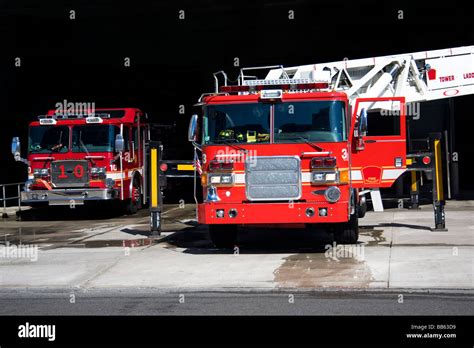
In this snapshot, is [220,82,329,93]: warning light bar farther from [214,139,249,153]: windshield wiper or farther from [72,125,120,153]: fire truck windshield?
[72,125,120,153]: fire truck windshield

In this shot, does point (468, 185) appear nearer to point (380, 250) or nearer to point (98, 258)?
point (380, 250)

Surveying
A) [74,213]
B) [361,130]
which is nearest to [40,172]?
[74,213]

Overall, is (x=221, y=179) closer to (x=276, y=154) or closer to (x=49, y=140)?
(x=276, y=154)

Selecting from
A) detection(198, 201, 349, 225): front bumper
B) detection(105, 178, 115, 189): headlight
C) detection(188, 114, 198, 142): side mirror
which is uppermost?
detection(188, 114, 198, 142): side mirror

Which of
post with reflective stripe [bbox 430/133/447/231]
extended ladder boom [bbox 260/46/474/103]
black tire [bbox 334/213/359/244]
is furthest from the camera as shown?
extended ladder boom [bbox 260/46/474/103]

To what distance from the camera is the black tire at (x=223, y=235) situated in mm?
13781

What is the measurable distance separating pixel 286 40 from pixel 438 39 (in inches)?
222

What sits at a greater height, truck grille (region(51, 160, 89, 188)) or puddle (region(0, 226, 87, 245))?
truck grille (region(51, 160, 89, 188))

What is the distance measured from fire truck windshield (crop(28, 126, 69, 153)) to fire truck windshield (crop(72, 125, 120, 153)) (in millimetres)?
226

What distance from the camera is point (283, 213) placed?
40.9 feet

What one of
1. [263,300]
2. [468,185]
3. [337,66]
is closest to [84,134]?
[337,66]

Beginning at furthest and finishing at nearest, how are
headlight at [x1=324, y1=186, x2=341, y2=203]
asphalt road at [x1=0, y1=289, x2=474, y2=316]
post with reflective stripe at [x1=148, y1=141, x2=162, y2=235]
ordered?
post with reflective stripe at [x1=148, y1=141, x2=162, y2=235], headlight at [x1=324, y1=186, x2=341, y2=203], asphalt road at [x1=0, y1=289, x2=474, y2=316]

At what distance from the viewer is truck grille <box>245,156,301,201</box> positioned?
41.1 ft

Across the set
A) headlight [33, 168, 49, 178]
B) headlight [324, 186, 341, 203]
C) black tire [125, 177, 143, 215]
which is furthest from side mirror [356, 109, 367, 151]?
black tire [125, 177, 143, 215]
